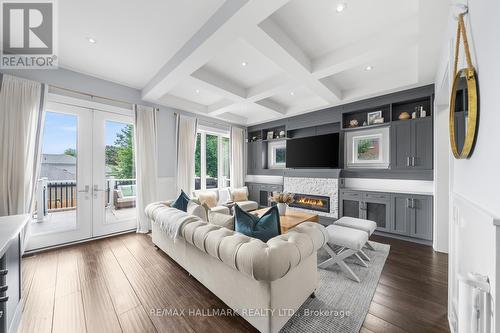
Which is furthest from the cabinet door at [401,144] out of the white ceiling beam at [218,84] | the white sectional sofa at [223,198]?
the white sectional sofa at [223,198]

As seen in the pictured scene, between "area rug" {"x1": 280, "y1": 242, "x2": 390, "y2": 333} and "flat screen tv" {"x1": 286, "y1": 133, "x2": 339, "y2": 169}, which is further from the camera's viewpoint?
"flat screen tv" {"x1": 286, "y1": 133, "x2": 339, "y2": 169}

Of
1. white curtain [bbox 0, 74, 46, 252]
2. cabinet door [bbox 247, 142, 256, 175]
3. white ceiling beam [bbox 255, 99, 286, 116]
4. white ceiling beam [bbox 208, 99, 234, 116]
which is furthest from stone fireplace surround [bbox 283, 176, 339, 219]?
white curtain [bbox 0, 74, 46, 252]

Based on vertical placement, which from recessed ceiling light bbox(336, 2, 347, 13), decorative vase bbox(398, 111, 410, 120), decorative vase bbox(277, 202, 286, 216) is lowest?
decorative vase bbox(277, 202, 286, 216)

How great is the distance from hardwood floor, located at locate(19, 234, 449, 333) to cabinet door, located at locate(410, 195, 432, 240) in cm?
41

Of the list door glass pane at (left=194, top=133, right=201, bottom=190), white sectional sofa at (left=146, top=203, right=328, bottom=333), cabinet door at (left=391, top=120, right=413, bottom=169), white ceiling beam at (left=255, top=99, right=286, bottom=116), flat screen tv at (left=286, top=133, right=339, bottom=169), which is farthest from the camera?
door glass pane at (left=194, top=133, right=201, bottom=190)

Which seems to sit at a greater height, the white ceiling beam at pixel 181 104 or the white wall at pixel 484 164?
the white ceiling beam at pixel 181 104

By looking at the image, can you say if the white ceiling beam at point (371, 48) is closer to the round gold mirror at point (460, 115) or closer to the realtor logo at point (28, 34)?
the round gold mirror at point (460, 115)

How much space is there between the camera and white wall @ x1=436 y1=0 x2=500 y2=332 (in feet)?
2.73

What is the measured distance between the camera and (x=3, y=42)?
2564 millimetres

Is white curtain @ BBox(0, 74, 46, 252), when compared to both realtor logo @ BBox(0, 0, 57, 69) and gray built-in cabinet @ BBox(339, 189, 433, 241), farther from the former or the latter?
gray built-in cabinet @ BBox(339, 189, 433, 241)

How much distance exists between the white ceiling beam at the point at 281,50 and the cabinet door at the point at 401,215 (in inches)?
99.4

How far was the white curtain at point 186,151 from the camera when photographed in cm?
468

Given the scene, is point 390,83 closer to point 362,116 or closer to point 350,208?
point 362,116

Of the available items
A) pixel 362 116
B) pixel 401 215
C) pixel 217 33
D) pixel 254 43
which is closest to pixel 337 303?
pixel 401 215
